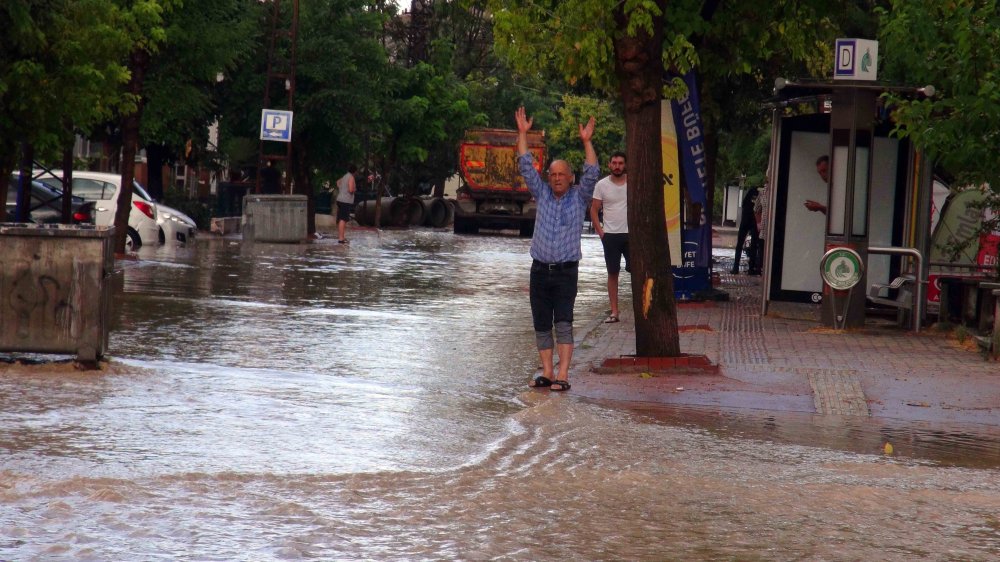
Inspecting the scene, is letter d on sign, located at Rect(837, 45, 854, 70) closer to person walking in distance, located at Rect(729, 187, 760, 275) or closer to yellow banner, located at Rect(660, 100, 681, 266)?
yellow banner, located at Rect(660, 100, 681, 266)

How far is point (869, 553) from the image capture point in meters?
5.82

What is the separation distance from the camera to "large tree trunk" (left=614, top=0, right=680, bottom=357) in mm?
11211

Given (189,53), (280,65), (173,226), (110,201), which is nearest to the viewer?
(189,53)

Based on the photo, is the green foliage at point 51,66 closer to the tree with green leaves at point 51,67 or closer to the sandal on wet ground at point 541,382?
the tree with green leaves at point 51,67

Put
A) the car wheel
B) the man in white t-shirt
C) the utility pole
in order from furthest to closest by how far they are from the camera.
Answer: the utility pole
the car wheel
the man in white t-shirt

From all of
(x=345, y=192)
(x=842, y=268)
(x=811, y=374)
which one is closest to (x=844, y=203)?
(x=842, y=268)

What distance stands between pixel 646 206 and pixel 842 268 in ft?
12.0

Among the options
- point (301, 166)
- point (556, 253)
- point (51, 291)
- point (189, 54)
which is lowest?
point (51, 291)

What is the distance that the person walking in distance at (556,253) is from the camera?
10.3 meters

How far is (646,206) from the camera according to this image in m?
11.2

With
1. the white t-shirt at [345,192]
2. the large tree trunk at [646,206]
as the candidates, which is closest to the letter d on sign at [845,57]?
the large tree trunk at [646,206]

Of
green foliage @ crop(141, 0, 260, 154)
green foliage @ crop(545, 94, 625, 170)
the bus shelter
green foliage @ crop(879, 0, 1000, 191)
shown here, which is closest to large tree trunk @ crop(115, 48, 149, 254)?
green foliage @ crop(141, 0, 260, 154)

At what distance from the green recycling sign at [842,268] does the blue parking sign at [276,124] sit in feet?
63.8

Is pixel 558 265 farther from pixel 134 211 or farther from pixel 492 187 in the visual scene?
pixel 492 187
